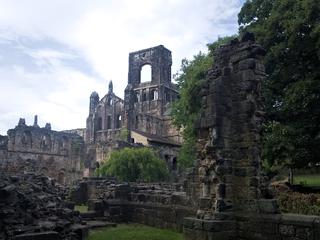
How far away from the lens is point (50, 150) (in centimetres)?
4862

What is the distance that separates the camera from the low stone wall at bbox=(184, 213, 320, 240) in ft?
24.7

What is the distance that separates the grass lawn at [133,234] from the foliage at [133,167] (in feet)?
66.8

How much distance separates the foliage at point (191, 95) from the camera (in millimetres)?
25766

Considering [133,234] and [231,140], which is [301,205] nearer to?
[231,140]

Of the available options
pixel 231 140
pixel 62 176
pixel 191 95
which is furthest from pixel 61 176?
pixel 231 140

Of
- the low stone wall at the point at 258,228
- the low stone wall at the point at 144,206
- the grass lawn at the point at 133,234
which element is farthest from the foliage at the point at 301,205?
the grass lawn at the point at 133,234

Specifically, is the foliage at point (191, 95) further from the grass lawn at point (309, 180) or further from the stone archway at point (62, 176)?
the stone archway at point (62, 176)

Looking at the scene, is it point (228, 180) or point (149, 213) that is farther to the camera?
point (149, 213)

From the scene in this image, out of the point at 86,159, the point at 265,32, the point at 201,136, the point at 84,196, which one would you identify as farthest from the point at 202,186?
the point at 86,159

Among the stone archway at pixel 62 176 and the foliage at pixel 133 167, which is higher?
the foliage at pixel 133 167

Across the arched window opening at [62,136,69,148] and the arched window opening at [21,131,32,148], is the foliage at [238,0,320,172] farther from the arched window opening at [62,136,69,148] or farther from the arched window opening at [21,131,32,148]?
the arched window opening at [62,136,69,148]

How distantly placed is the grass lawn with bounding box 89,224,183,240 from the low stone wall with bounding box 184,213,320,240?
3027 mm

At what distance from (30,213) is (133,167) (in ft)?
82.2

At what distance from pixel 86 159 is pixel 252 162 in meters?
41.0
